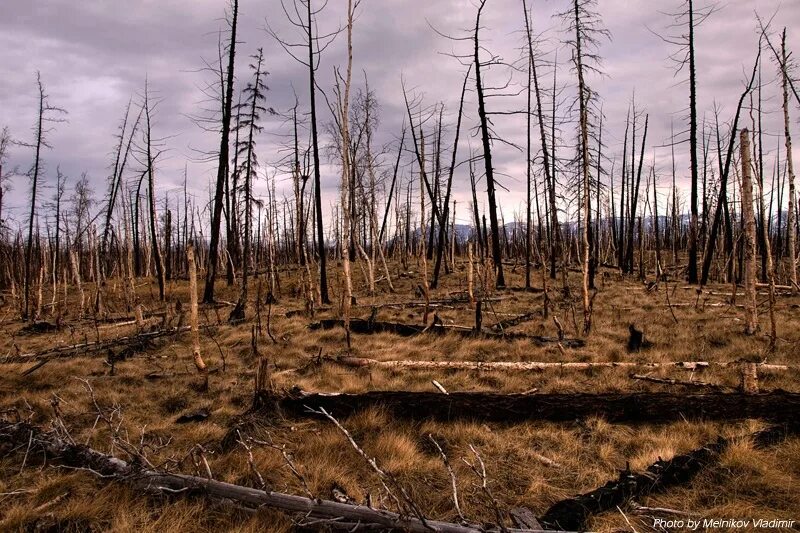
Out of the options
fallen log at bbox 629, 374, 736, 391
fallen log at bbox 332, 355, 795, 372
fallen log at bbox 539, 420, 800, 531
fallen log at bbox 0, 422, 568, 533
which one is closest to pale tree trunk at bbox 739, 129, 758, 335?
fallen log at bbox 332, 355, 795, 372

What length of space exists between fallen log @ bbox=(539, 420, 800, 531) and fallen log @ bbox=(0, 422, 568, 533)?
740mm

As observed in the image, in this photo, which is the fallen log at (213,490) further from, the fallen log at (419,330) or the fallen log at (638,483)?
the fallen log at (419,330)

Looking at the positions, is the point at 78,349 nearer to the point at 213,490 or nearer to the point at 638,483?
the point at 213,490

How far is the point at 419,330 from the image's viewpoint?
10.0m

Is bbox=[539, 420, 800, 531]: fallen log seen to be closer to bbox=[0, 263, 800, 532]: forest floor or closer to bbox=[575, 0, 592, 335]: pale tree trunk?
bbox=[0, 263, 800, 532]: forest floor

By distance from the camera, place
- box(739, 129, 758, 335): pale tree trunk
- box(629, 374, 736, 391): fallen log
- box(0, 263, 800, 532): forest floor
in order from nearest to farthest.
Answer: box(0, 263, 800, 532): forest floor
box(629, 374, 736, 391): fallen log
box(739, 129, 758, 335): pale tree trunk

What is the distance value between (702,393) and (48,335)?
16503 mm

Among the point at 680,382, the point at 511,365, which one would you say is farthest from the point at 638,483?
the point at 511,365

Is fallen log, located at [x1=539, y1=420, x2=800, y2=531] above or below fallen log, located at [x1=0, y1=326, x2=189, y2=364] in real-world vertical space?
below

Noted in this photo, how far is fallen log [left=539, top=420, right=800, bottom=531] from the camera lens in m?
3.35

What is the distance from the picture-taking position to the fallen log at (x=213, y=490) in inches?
114

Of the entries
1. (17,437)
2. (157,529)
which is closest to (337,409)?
(157,529)

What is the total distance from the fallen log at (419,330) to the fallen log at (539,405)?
3270 millimetres

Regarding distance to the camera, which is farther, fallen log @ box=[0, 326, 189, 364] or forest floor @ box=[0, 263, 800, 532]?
fallen log @ box=[0, 326, 189, 364]
